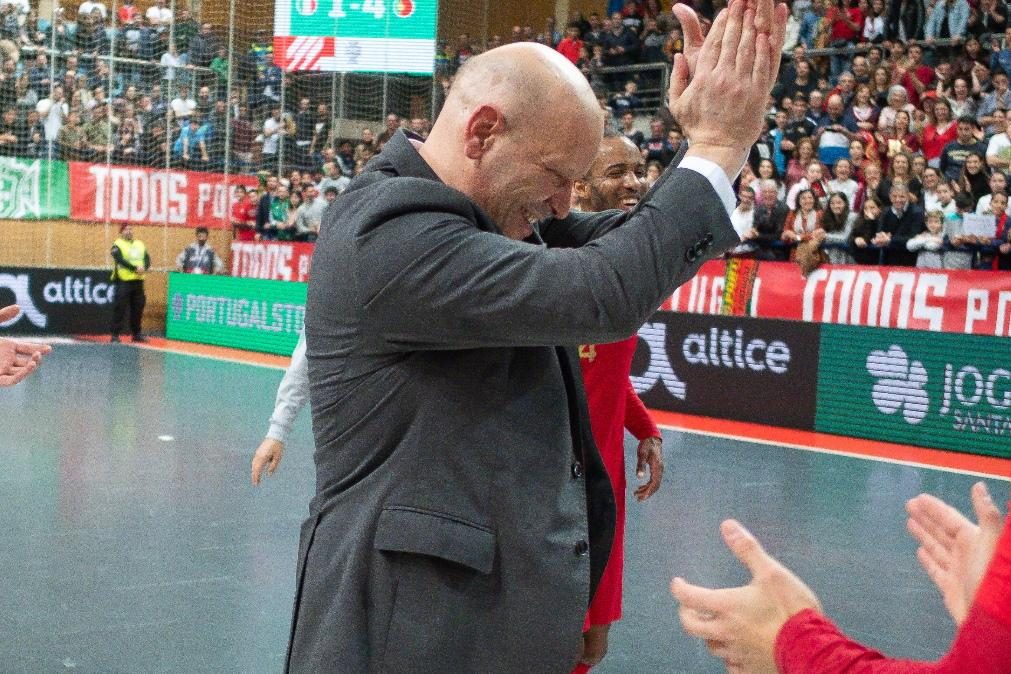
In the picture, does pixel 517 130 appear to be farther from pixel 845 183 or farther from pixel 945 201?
pixel 845 183

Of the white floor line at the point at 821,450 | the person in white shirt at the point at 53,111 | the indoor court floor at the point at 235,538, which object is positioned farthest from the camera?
the person in white shirt at the point at 53,111

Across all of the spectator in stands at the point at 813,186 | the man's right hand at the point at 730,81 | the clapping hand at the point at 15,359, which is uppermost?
the man's right hand at the point at 730,81

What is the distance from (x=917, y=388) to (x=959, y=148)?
139 inches

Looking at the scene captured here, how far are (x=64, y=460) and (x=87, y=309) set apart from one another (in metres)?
11.0

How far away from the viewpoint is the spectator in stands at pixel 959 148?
489 inches

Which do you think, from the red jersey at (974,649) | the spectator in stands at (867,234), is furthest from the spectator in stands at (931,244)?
the red jersey at (974,649)

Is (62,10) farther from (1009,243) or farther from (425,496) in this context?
(425,496)

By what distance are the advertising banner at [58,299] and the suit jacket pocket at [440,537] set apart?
17453 mm

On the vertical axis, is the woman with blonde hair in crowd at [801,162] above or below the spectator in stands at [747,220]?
above

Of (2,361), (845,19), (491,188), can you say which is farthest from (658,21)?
(491,188)

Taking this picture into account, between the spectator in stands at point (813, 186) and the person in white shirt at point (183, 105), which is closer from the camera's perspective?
the spectator in stands at point (813, 186)

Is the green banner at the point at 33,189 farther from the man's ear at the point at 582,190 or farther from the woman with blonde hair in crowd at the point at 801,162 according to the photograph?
the man's ear at the point at 582,190

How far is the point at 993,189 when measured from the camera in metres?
11.3

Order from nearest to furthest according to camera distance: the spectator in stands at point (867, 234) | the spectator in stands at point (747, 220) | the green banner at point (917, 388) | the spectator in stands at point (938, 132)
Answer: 1. the green banner at point (917, 388)
2. the spectator in stands at point (867, 234)
3. the spectator in stands at point (747, 220)
4. the spectator in stands at point (938, 132)
